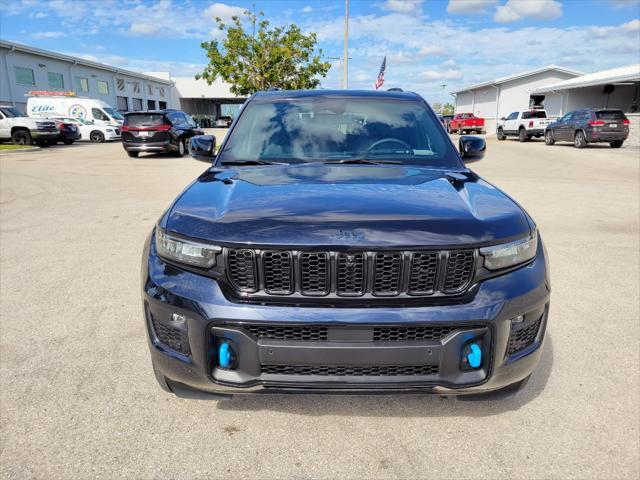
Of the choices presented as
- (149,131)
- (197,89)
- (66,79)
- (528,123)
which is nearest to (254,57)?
(149,131)

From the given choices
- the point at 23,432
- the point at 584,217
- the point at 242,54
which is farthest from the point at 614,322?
the point at 242,54

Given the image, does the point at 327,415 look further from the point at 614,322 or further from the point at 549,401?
the point at 614,322

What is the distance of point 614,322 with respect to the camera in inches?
144

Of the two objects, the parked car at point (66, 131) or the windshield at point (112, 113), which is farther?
the windshield at point (112, 113)

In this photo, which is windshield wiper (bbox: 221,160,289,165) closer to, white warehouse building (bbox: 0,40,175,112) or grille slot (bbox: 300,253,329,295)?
grille slot (bbox: 300,253,329,295)

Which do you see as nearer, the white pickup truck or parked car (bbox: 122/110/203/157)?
parked car (bbox: 122/110/203/157)

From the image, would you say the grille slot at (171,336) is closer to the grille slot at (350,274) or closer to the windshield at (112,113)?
the grille slot at (350,274)

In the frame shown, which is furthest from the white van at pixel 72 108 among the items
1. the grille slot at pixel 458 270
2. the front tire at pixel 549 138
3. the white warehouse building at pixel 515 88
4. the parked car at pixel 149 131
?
the white warehouse building at pixel 515 88

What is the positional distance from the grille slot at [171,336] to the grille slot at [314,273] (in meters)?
→ 0.56

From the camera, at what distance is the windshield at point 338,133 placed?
3178 millimetres

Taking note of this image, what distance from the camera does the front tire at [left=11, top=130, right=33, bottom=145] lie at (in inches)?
851

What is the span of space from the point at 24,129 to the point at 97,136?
5.29m

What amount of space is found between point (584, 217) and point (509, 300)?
6.49 meters

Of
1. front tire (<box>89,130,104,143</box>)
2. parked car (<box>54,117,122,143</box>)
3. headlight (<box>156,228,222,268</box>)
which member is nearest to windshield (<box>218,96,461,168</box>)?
headlight (<box>156,228,222,268</box>)
